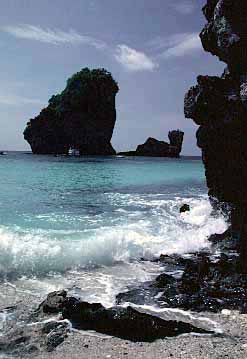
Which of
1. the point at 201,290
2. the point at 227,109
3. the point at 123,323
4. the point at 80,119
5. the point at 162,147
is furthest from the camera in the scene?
the point at 162,147

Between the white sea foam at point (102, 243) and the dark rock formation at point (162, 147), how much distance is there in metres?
116

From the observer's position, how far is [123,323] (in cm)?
671

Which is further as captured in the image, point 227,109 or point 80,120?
point 80,120

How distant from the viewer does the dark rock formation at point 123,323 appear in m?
6.56

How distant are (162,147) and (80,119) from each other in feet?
119

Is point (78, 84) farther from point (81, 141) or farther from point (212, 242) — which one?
point (212, 242)

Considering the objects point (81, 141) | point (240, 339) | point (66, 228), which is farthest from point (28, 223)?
point (81, 141)

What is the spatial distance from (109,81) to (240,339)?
11633 cm

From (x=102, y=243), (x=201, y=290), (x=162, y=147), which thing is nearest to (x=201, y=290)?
(x=201, y=290)

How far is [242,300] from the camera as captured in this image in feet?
26.5

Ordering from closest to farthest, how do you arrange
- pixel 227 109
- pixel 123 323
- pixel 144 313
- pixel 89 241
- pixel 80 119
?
pixel 123 323, pixel 144 313, pixel 89 241, pixel 227 109, pixel 80 119

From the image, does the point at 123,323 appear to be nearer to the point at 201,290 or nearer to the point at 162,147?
the point at 201,290

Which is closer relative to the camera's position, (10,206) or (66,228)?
(66,228)

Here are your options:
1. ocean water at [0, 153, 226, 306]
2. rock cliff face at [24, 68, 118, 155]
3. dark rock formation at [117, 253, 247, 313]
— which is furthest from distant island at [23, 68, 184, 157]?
dark rock formation at [117, 253, 247, 313]
